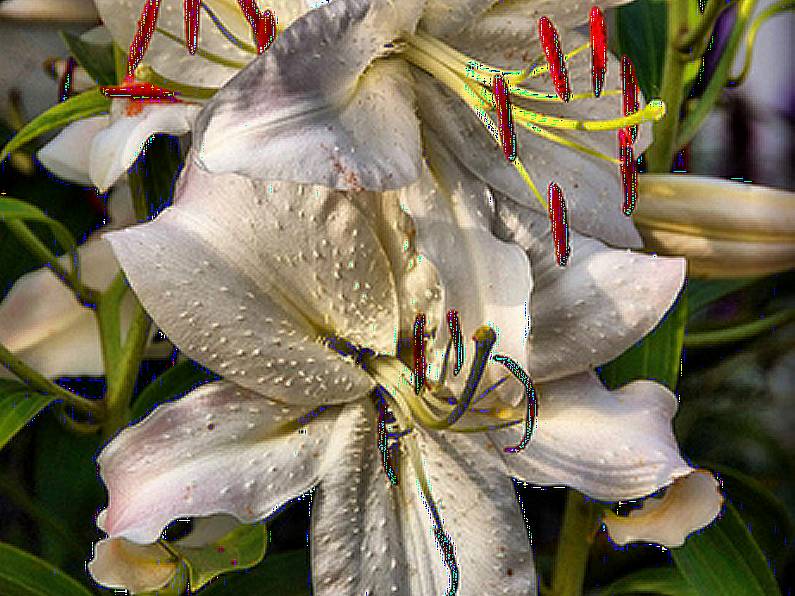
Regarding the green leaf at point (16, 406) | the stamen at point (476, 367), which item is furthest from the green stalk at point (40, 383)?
the stamen at point (476, 367)

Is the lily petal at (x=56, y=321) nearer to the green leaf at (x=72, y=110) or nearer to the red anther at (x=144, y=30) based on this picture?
the green leaf at (x=72, y=110)

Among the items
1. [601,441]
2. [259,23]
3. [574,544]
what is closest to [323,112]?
[259,23]

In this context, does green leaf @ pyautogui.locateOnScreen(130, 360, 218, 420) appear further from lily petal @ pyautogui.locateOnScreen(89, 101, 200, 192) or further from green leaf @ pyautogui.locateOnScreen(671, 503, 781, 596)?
green leaf @ pyautogui.locateOnScreen(671, 503, 781, 596)

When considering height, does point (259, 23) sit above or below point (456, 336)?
above

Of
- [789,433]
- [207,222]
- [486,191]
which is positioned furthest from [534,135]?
[789,433]

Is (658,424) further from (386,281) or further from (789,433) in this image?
(789,433)

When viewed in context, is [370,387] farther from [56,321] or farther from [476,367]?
[56,321]

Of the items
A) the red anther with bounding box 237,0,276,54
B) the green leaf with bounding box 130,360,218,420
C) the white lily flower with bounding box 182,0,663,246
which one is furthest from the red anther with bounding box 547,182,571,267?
the green leaf with bounding box 130,360,218,420

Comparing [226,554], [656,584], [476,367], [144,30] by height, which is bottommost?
[656,584]
